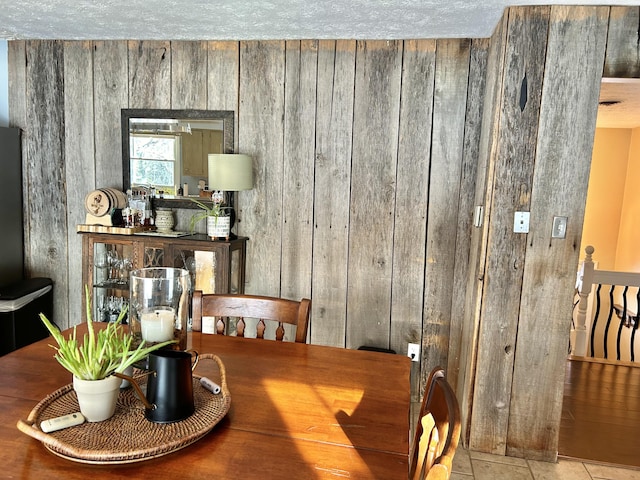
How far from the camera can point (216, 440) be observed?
1.06 metres

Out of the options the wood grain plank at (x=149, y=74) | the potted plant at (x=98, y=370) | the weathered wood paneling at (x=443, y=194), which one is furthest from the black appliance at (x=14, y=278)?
the weathered wood paneling at (x=443, y=194)

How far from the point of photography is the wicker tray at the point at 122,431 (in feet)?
3.19

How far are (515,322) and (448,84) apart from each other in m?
1.35

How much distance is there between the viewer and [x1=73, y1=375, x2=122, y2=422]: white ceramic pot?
3.46 feet

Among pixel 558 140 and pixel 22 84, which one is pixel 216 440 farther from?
pixel 22 84

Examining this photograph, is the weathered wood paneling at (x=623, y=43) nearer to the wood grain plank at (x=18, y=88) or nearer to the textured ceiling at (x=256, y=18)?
the textured ceiling at (x=256, y=18)

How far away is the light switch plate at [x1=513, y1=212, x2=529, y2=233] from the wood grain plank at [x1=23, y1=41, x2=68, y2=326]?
2761 mm

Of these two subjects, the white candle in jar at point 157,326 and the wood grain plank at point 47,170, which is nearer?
the white candle in jar at point 157,326

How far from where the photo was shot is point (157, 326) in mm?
1205

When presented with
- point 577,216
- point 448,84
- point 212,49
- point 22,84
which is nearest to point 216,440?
point 577,216

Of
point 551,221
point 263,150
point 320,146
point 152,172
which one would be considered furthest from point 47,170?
point 551,221

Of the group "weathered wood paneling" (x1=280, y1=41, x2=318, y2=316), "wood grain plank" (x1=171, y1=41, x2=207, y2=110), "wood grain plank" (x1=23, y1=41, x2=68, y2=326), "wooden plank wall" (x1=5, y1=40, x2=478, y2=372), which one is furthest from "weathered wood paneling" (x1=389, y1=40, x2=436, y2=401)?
"wood grain plank" (x1=23, y1=41, x2=68, y2=326)

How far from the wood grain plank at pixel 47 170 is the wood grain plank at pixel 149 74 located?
19.1 inches

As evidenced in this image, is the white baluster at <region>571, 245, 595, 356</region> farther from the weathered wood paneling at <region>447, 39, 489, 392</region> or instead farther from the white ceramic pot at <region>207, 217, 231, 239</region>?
the white ceramic pot at <region>207, 217, 231, 239</region>
